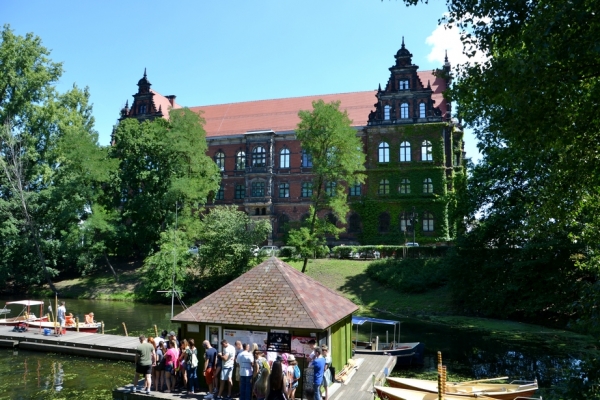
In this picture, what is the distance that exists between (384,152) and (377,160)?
1187 mm

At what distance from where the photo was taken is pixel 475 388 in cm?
1515

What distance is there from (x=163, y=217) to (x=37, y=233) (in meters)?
11.7

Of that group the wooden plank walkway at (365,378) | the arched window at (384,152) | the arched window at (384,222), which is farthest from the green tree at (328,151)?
the wooden plank walkway at (365,378)

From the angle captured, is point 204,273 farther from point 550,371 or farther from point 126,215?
point 550,371

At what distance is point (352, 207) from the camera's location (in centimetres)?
5497

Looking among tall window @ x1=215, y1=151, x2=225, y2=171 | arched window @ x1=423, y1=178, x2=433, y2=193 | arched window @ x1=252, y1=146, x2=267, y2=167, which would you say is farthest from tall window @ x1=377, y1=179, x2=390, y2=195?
tall window @ x1=215, y1=151, x2=225, y2=171

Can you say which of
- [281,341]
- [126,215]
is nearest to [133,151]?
[126,215]

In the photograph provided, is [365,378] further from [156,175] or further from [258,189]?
[258,189]

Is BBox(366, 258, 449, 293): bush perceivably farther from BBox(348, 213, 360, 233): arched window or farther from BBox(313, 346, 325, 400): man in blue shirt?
BBox(313, 346, 325, 400): man in blue shirt

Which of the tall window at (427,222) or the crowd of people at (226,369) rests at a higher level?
the tall window at (427,222)

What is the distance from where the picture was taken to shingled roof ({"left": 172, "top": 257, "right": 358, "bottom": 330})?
14.6 meters

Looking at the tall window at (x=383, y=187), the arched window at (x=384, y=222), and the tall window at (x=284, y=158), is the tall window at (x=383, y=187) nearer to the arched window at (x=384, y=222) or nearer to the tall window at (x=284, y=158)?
the arched window at (x=384, y=222)

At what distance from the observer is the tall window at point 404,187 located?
5303 centimetres

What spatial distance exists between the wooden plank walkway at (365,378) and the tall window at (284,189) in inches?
1541
